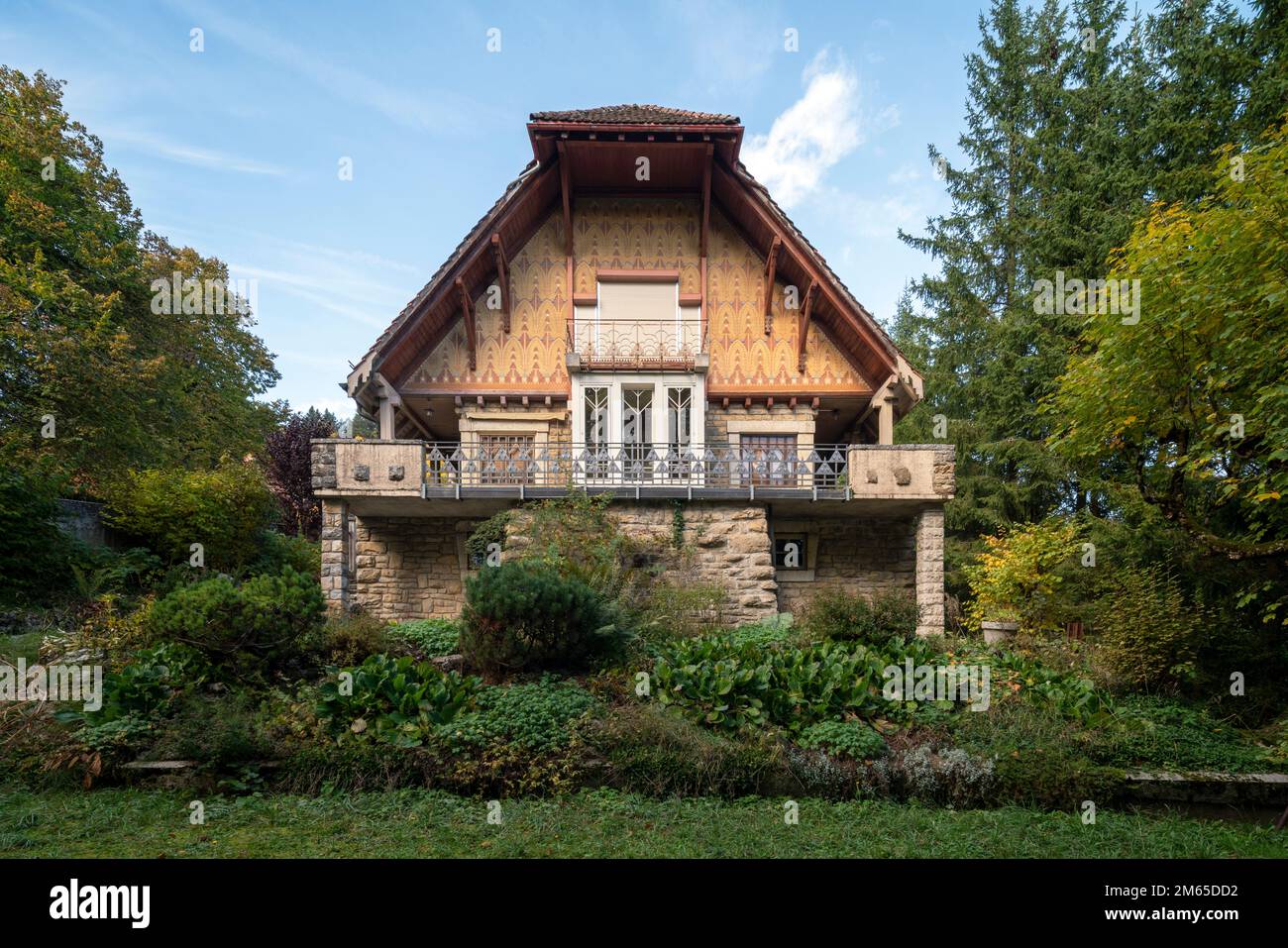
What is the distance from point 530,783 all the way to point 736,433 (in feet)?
30.7

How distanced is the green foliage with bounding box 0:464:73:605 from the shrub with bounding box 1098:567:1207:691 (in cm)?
1788

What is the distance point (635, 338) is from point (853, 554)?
667 centimetres

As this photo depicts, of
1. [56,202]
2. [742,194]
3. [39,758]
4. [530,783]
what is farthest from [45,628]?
[742,194]

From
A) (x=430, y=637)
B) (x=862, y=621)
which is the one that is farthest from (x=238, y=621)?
(x=862, y=621)

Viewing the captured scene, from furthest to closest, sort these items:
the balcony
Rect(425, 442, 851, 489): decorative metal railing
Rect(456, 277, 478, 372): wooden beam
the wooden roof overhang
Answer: Rect(456, 277, 478, 372): wooden beam → the wooden roof overhang → Rect(425, 442, 851, 489): decorative metal railing → the balcony

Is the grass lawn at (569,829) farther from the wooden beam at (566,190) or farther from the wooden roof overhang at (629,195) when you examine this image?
the wooden beam at (566,190)

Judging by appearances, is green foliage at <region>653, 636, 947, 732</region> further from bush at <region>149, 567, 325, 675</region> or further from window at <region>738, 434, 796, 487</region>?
window at <region>738, 434, 796, 487</region>

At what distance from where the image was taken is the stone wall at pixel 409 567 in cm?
1254

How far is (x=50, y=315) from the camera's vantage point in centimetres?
1323

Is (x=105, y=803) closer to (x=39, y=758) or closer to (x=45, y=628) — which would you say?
(x=39, y=758)

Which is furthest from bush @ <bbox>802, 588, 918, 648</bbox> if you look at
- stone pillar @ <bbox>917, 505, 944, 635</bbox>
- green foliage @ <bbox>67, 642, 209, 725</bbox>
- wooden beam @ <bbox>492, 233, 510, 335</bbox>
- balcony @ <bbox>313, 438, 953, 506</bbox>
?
wooden beam @ <bbox>492, 233, 510, 335</bbox>

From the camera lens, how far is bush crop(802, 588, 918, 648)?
29.7 ft

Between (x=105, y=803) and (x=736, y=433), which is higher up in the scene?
(x=736, y=433)

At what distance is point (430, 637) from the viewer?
8664 mm
